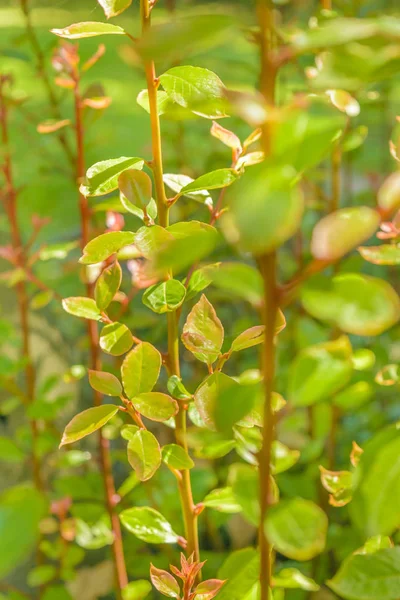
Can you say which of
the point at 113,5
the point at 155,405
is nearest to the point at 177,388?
the point at 155,405

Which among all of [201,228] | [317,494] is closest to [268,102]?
[201,228]

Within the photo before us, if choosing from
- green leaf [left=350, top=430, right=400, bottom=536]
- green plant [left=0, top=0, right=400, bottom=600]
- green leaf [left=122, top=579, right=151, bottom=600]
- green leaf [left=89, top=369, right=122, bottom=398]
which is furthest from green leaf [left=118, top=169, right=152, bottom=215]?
green leaf [left=122, top=579, right=151, bottom=600]

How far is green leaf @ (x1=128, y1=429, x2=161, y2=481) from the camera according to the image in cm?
37

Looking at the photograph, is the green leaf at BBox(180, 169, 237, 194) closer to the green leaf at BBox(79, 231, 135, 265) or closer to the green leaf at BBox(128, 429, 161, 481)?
the green leaf at BBox(79, 231, 135, 265)

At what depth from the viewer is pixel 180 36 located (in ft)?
0.69

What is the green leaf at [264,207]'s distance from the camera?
8.0 inches

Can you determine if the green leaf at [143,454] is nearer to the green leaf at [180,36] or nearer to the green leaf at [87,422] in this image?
the green leaf at [87,422]

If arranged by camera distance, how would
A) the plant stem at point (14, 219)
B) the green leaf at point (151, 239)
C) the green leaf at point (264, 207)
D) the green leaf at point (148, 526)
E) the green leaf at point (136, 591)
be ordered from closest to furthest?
1. the green leaf at point (264, 207)
2. the green leaf at point (151, 239)
3. the green leaf at point (148, 526)
4. the green leaf at point (136, 591)
5. the plant stem at point (14, 219)

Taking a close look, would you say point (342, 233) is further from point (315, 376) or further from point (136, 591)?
point (136, 591)

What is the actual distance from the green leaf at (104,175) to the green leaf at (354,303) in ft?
0.60

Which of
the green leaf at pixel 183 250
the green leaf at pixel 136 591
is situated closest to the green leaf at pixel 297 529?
the green leaf at pixel 183 250

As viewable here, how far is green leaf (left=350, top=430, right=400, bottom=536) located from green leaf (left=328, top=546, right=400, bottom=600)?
5cm

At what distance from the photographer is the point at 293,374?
0.26 m

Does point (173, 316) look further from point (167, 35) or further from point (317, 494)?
point (317, 494)
